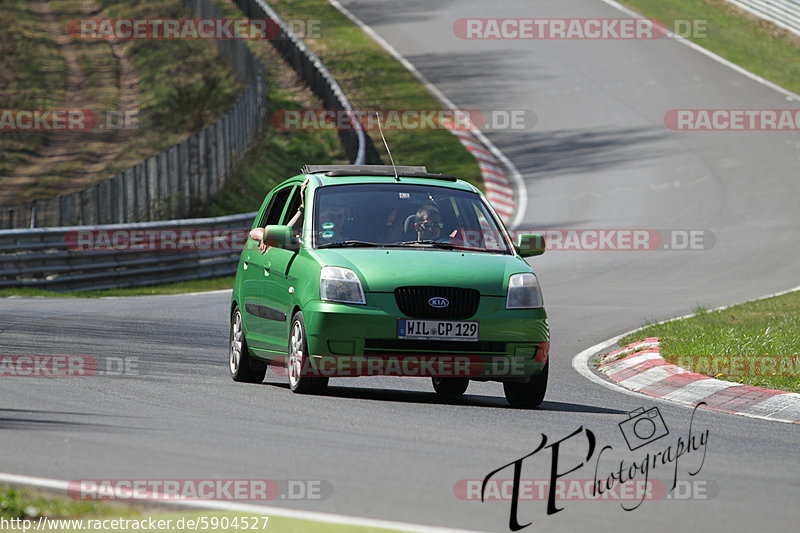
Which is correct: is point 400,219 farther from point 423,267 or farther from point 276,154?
point 276,154

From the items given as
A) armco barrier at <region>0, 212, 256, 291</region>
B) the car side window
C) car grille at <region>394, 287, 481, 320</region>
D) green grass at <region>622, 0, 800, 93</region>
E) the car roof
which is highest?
green grass at <region>622, 0, 800, 93</region>

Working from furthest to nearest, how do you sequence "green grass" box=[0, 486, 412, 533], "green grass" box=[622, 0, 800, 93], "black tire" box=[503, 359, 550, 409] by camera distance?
"green grass" box=[622, 0, 800, 93] → "black tire" box=[503, 359, 550, 409] → "green grass" box=[0, 486, 412, 533]

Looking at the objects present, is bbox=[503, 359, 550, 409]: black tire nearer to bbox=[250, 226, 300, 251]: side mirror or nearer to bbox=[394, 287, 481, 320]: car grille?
bbox=[394, 287, 481, 320]: car grille

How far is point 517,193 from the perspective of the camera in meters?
32.3

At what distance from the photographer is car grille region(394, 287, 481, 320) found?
10422 millimetres

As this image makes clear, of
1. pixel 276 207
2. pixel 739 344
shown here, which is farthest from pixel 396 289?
pixel 739 344

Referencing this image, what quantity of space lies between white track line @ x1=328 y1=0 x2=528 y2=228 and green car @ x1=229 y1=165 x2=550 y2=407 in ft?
55.5

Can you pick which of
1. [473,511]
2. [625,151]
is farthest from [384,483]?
[625,151]

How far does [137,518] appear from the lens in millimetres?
6301

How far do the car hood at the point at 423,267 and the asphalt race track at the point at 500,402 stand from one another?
882mm

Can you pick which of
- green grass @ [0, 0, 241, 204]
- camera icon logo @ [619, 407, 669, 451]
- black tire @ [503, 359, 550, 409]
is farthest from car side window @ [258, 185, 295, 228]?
green grass @ [0, 0, 241, 204]

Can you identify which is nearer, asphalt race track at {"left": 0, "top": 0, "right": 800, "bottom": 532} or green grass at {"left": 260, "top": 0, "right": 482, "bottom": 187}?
asphalt race track at {"left": 0, "top": 0, "right": 800, "bottom": 532}

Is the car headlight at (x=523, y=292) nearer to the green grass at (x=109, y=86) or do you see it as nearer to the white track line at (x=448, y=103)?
the white track line at (x=448, y=103)

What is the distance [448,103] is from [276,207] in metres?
28.9
